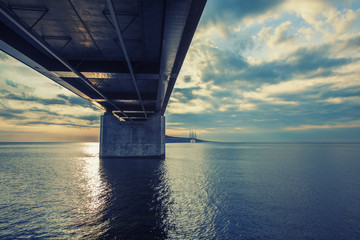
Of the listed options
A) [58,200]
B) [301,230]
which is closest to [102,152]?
[58,200]

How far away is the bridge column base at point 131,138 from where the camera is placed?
1390 inches

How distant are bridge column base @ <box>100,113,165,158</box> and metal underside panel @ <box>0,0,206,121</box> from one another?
20.1 meters

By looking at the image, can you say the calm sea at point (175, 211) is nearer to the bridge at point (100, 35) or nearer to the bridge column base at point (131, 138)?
the bridge at point (100, 35)

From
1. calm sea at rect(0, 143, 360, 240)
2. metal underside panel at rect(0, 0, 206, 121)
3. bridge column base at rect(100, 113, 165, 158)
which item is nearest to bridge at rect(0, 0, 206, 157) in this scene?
metal underside panel at rect(0, 0, 206, 121)

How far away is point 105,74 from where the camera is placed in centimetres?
1402

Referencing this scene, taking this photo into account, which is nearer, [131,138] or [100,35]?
[100,35]

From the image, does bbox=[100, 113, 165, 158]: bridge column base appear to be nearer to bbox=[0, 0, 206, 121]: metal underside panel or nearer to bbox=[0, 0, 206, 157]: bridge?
bbox=[0, 0, 206, 157]: bridge

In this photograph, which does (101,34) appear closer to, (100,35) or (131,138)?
(100,35)

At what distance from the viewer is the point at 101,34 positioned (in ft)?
34.2

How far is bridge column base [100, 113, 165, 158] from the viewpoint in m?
35.3

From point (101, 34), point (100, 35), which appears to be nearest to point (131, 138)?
point (100, 35)

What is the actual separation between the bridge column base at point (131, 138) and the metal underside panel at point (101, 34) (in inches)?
792

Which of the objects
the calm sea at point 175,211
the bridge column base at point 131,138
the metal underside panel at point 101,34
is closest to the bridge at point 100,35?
the metal underside panel at point 101,34

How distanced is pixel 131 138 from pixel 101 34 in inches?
1057
